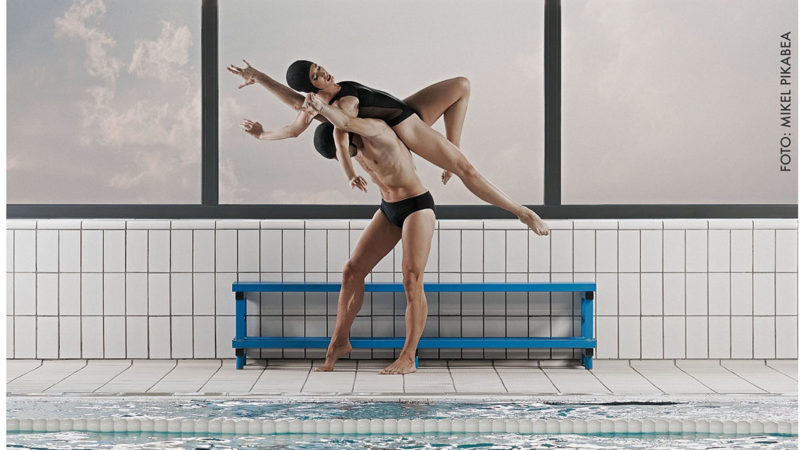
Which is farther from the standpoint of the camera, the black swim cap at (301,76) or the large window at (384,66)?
the large window at (384,66)

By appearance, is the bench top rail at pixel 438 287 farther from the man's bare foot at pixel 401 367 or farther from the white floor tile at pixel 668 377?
the white floor tile at pixel 668 377

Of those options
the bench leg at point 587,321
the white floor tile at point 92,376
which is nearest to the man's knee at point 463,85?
the bench leg at point 587,321

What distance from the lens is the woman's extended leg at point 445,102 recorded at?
194 inches

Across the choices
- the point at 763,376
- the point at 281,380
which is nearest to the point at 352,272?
the point at 281,380

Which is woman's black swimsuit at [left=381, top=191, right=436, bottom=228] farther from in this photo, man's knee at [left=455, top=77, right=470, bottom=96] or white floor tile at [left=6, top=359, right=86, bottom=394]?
white floor tile at [left=6, top=359, right=86, bottom=394]

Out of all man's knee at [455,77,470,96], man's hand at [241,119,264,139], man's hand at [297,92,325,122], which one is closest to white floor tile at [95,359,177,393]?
man's hand at [241,119,264,139]

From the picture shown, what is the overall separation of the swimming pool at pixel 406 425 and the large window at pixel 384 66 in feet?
6.45

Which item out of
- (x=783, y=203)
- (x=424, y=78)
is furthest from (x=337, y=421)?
(x=783, y=203)

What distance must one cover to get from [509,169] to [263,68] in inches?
66.7

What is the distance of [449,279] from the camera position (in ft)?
17.6

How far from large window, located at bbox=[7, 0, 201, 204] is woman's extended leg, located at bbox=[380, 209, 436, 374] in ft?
5.24

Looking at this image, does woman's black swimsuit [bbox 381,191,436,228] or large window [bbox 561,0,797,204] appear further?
large window [bbox 561,0,797,204]

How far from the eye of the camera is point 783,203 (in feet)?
18.1

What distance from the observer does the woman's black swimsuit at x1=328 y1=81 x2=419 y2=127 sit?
4.73 metres
